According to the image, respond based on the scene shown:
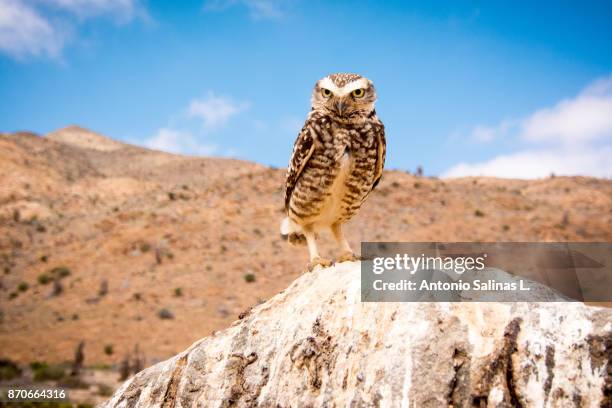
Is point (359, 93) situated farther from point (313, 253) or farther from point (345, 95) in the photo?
point (313, 253)

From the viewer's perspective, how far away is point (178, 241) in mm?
30328

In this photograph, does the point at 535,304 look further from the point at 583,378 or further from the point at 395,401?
the point at 395,401

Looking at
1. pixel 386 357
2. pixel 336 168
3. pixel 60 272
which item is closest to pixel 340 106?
pixel 336 168

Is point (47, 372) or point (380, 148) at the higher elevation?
point (380, 148)

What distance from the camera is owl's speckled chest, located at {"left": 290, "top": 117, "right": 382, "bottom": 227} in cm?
506

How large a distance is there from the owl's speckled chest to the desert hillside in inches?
623

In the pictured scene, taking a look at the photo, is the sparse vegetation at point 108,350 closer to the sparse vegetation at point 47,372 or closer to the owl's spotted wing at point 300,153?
the sparse vegetation at point 47,372

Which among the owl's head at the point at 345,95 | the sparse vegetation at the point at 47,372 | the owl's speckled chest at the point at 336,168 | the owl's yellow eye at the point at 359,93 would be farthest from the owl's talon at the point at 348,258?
the sparse vegetation at the point at 47,372

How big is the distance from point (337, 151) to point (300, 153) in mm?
438

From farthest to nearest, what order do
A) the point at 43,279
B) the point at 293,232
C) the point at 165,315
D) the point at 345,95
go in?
1. the point at 43,279
2. the point at 165,315
3. the point at 293,232
4. the point at 345,95

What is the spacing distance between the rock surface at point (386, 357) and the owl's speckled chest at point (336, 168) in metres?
0.98

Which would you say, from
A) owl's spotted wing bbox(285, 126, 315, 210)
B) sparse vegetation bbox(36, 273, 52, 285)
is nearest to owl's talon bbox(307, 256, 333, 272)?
owl's spotted wing bbox(285, 126, 315, 210)

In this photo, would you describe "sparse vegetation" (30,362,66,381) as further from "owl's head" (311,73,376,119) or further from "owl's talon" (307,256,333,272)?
"owl's head" (311,73,376,119)

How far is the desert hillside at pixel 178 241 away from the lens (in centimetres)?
2206
